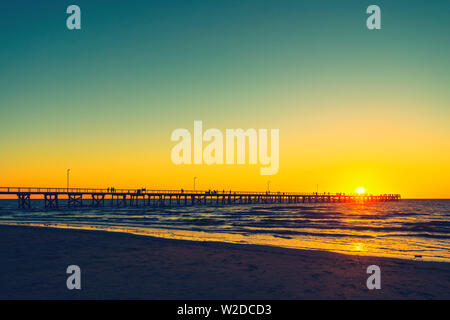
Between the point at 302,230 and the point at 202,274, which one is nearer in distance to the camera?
the point at 202,274

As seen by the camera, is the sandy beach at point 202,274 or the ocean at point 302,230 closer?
A: the sandy beach at point 202,274

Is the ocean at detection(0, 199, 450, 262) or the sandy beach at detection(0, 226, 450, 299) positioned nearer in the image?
the sandy beach at detection(0, 226, 450, 299)

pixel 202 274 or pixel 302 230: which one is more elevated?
pixel 202 274

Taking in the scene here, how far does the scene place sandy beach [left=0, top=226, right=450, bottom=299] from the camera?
6996 mm

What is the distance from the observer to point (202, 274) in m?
8.71

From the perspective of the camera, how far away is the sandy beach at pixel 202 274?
6996 millimetres

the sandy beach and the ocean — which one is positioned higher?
the sandy beach

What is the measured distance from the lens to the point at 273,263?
34.2 feet

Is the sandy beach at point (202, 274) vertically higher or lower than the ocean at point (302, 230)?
higher
